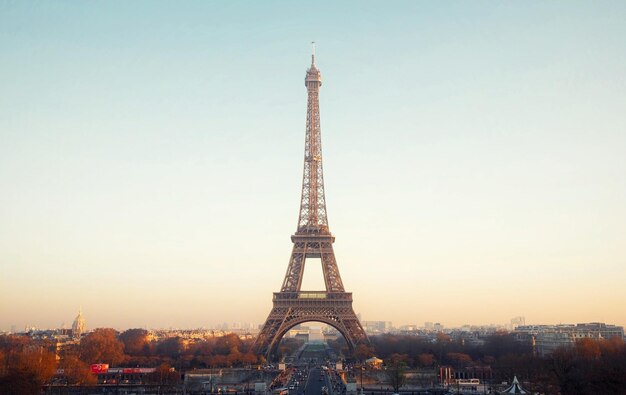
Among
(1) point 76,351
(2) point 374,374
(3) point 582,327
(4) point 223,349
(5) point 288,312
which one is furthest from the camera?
(3) point 582,327

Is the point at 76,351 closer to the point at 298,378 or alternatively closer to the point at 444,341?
the point at 298,378

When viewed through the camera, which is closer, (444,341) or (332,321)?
(332,321)

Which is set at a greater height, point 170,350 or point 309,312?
point 309,312

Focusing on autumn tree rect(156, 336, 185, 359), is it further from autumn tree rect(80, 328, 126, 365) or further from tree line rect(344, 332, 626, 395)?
tree line rect(344, 332, 626, 395)

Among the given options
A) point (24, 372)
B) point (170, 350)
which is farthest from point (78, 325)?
point (24, 372)

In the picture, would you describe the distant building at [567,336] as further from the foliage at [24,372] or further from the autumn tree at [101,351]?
the foliage at [24,372]

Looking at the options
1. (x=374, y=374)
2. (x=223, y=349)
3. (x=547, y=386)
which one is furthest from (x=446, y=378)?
(x=223, y=349)

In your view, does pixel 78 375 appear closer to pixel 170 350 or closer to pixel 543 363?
pixel 170 350

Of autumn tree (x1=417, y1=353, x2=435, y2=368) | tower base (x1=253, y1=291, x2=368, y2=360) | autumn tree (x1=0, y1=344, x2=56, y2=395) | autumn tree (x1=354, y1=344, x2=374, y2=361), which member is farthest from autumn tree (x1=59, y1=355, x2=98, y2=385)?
autumn tree (x1=417, y1=353, x2=435, y2=368)
